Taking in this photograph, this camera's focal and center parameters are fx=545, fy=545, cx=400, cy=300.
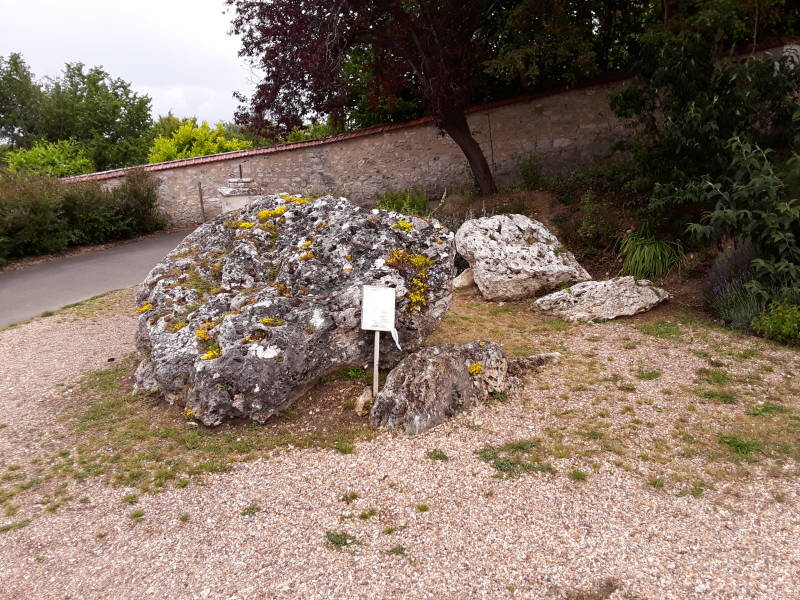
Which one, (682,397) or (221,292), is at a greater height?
(221,292)

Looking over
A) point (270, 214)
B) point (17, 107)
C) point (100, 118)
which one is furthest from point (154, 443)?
point (17, 107)

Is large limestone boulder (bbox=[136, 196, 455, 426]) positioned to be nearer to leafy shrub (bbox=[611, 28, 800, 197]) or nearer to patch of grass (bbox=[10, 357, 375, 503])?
patch of grass (bbox=[10, 357, 375, 503])

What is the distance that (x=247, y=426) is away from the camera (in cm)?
464

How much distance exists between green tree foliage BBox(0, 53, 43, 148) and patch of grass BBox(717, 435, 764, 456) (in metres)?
28.8

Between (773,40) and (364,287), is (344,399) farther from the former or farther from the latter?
(773,40)

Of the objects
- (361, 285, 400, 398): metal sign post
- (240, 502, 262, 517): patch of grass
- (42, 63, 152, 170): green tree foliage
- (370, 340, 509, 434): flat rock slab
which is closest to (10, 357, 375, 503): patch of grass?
(370, 340, 509, 434): flat rock slab

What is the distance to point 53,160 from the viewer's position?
20.1 meters

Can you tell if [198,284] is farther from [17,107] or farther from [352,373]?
[17,107]

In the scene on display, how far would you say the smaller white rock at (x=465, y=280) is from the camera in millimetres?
8438

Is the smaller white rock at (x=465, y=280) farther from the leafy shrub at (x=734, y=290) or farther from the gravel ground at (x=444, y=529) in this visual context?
the gravel ground at (x=444, y=529)

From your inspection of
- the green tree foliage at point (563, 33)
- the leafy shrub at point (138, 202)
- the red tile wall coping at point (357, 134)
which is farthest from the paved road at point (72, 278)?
the green tree foliage at point (563, 33)

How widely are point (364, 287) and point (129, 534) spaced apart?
2.51 m

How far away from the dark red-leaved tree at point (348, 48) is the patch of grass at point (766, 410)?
23.6 ft

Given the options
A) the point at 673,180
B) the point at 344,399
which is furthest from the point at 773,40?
the point at 344,399
